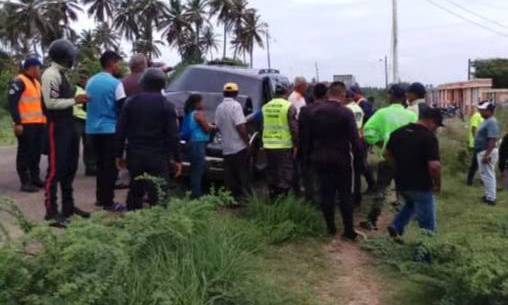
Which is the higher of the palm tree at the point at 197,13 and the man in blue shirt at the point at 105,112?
the palm tree at the point at 197,13

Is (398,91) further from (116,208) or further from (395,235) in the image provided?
(116,208)

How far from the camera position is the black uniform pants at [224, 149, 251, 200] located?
9039mm

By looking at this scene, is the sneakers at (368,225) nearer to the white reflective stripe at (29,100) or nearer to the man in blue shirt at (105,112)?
the man in blue shirt at (105,112)

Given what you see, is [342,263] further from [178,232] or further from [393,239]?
[178,232]

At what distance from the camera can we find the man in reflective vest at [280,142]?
9.14 metres

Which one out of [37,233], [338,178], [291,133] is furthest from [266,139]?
[37,233]

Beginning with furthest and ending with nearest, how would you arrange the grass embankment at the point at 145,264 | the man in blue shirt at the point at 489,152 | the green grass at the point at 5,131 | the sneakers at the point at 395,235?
the green grass at the point at 5,131
the man in blue shirt at the point at 489,152
the sneakers at the point at 395,235
the grass embankment at the point at 145,264

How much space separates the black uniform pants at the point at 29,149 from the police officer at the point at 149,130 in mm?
2981

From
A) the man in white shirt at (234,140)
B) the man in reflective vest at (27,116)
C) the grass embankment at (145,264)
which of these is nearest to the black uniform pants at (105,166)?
the man in white shirt at (234,140)

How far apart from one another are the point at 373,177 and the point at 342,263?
4.23 metres

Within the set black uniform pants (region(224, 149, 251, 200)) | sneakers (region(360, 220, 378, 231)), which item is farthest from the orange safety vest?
sneakers (region(360, 220, 378, 231))

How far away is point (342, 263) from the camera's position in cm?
754

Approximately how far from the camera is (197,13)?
73125mm

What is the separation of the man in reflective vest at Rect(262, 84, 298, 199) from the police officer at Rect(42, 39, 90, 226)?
2941 millimetres
